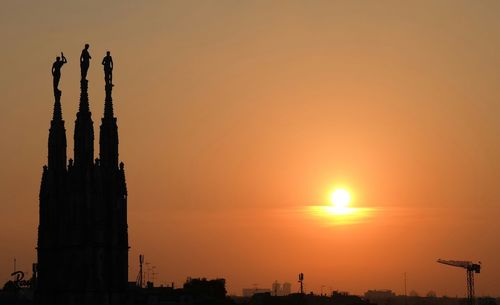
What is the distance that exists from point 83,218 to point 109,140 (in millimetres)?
8383

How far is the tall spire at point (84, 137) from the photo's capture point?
11431 cm

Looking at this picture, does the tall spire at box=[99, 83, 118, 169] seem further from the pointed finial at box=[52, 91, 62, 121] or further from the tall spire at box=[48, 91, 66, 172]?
the pointed finial at box=[52, 91, 62, 121]

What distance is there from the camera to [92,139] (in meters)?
115

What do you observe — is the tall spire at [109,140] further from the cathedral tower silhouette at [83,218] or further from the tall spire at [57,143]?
the tall spire at [57,143]

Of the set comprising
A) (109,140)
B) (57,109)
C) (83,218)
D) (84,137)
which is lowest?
(83,218)

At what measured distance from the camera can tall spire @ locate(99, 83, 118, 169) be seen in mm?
117688

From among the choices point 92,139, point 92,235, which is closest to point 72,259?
point 92,235

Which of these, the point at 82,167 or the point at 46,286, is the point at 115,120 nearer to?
the point at 82,167

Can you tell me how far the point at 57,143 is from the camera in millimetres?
117250

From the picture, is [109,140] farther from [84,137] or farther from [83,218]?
[83,218]

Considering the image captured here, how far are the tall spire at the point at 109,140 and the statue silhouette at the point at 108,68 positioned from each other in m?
2.93

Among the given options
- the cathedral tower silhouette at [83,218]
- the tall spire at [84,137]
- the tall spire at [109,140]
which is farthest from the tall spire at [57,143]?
the tall spire at [109,140]

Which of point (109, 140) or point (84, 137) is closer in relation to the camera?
point (84, 137)

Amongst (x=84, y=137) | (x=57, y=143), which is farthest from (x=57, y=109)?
(x=84, y=137)
